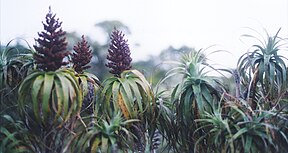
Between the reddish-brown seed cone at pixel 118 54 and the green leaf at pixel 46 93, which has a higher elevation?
the reddish-brown seed cone at pixel 118 54

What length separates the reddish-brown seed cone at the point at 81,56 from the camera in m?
1.53

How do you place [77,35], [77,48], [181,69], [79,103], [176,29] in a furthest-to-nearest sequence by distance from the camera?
[176,29]
[77,35]
[181,69]
[77,48]
[79,103]

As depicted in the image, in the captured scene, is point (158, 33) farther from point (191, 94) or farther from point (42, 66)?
point (42, 66)

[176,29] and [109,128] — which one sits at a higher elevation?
[176,29]

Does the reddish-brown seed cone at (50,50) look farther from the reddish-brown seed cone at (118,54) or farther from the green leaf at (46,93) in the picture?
the reddish-brown seed cone at (118,54)

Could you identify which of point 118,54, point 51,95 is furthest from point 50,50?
point 118,54

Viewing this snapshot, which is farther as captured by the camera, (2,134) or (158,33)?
(158,33)

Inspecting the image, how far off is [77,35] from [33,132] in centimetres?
59

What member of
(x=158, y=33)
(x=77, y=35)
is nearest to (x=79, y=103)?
(x=77, y=35)

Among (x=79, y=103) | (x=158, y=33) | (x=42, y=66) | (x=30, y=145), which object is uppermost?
(x=158, y=33)

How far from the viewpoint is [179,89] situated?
1.59m

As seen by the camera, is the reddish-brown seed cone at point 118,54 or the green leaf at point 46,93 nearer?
the green leaf at point 46,93

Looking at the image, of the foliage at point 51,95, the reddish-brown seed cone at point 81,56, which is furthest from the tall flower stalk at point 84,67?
the foliage at point 51,95

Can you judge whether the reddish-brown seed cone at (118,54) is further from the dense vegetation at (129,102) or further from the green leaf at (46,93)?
the green leaf at (46,93)
